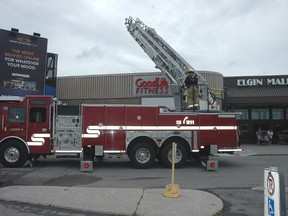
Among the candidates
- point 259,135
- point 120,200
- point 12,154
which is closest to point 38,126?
point 12,154

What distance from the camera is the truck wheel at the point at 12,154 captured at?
42.1ft

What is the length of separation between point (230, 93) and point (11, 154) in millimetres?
18580

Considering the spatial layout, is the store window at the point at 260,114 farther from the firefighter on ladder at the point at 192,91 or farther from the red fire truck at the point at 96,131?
the red fire truck at the point at 96,131

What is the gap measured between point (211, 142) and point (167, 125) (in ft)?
5.86

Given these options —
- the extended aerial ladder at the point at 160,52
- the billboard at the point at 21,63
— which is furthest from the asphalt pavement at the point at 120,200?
the billboard at the point at 21,63

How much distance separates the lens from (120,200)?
24.8ft

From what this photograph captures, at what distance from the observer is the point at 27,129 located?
12961mm

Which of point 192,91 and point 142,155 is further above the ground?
point 192,91

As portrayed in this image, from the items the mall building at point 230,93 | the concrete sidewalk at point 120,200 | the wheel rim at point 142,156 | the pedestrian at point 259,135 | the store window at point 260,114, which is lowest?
the concrete sidewalk at point 120,200

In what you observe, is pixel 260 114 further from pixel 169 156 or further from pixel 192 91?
pixel 169 156

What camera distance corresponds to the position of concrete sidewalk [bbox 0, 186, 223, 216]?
22.5 ft

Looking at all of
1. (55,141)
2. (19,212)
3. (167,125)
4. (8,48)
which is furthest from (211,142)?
(8,48)

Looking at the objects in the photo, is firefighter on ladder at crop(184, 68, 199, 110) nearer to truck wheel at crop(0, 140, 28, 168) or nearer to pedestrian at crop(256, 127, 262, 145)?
truck wheel at crop(0, 140, 28, 168)

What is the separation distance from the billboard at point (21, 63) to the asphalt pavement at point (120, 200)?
57.5ft
